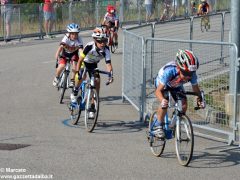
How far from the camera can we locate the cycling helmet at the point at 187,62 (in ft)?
31.2

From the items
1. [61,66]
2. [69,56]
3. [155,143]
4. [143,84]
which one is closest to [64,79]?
[61,66]

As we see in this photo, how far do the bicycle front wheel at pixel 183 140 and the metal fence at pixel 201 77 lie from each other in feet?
4.66

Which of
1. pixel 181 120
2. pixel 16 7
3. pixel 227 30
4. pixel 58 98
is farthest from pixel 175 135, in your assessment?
pixel 16 7

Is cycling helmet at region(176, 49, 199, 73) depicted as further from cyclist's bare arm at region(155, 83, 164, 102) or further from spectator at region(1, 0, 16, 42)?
spectator at region(1, 0, 16, 42)

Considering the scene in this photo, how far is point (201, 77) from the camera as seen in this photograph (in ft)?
39.9

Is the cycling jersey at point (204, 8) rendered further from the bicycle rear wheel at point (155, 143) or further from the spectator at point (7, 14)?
the bicycle rear wheel at point (155, 143)

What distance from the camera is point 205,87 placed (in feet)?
39.1

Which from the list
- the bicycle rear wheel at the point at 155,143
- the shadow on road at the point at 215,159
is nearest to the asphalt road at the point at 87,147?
the shadow on road at the point at 215,159

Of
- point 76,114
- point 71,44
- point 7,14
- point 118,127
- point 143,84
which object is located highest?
point 7,14

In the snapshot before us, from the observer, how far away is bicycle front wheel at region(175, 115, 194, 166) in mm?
9562

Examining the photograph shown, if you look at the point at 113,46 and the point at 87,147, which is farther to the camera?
the point at 113,46

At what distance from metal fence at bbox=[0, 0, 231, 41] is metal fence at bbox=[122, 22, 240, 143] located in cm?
1272

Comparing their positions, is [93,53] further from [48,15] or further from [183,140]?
[48,15]

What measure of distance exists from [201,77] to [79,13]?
2029cm
